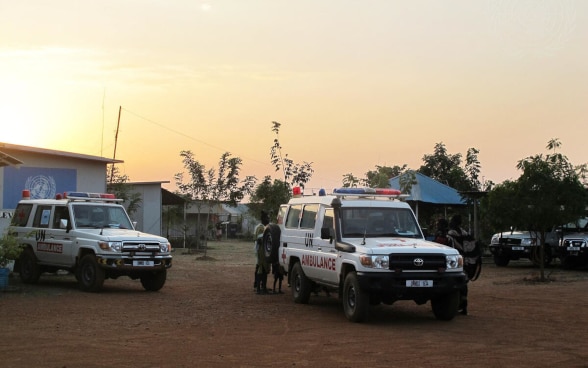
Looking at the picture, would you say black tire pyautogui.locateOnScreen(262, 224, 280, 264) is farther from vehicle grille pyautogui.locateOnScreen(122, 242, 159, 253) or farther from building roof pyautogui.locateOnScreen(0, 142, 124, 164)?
building roof pyautogui.locateOnScreen(0, 142, 124, 164)

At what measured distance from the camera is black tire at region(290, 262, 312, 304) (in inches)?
575

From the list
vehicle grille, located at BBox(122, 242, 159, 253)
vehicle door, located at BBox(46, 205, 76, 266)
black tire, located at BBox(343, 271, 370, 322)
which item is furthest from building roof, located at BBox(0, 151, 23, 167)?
black tire, located at BBox(343, 271, 370, 322)

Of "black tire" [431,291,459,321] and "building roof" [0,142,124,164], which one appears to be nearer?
"black tire" [431,291,459,321]

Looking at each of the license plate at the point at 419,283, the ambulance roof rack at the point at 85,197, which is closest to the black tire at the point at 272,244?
the ambulance roof rack at the point at 85,197

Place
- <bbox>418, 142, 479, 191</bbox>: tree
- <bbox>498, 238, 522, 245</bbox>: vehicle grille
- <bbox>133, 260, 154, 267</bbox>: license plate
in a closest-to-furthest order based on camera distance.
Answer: <bbox>133, 260, 154, 267</bbox>: license plate, <bbox>498, 238, 522, 245</bbox>: vehicle grille, <bbox>418, 142, 479, 191</bbox>: tree

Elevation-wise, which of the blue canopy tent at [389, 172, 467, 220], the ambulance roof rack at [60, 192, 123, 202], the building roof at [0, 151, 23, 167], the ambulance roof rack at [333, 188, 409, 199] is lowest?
the ambulance roof rack at [333, 188, 409, 199]

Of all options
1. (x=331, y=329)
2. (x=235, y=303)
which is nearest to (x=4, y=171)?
(x=235, y=303)

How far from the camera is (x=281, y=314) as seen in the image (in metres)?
13.2

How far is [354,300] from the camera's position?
1194 centimetres

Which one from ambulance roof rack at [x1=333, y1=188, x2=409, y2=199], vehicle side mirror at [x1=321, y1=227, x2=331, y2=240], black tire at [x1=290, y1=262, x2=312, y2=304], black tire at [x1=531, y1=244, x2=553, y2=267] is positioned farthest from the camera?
black tire at [x1=531, y1=244, x2=553, y2=267]

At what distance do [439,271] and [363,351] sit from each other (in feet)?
9.25

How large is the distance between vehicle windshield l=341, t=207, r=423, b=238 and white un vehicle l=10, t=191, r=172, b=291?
5.34 meters

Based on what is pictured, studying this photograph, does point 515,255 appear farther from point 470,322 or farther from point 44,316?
point 44,316

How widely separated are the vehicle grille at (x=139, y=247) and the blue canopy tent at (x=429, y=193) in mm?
16440
